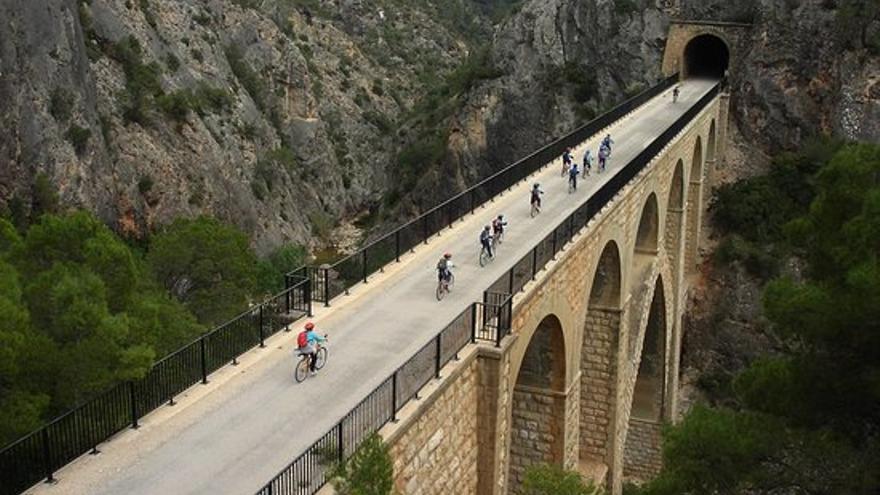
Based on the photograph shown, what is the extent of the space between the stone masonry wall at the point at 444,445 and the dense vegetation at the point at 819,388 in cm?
403

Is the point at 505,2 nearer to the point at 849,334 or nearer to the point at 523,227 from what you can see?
the point at 523,227

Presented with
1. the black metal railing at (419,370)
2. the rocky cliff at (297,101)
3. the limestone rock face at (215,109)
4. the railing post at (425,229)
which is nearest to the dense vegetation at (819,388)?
the black metal railing at (419,370)

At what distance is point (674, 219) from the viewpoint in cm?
4062

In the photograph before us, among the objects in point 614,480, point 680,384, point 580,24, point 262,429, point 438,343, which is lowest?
point 680,384

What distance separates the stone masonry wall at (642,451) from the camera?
1516 inches

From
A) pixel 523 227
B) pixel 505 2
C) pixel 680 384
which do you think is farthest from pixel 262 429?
pixel 505 2

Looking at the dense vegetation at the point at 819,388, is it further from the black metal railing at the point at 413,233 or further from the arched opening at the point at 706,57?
the arched opening at the point at 706,57

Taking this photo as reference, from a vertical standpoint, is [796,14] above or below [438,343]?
above

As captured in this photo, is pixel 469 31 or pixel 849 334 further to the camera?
pixel 469 31

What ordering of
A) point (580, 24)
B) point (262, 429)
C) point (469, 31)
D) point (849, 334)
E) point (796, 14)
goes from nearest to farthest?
1. point (262, 429)
2. point (849, 334)
3. point (796, 14)
4. point (580, 24)
5. point (469, 31)

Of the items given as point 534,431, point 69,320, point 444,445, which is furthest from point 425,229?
point 444,445

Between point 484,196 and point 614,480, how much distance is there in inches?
393

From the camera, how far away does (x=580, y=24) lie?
63.2m

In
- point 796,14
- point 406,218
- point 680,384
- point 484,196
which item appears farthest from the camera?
point 406,218
